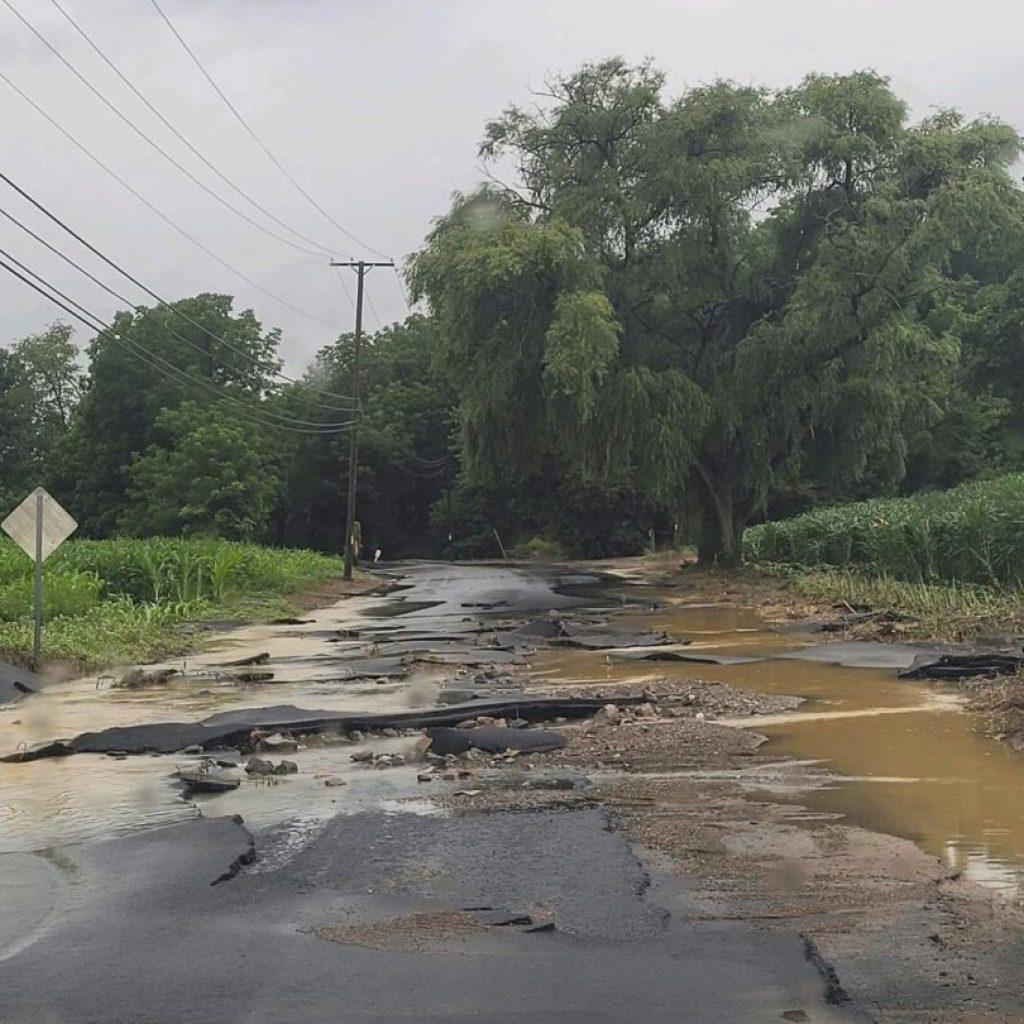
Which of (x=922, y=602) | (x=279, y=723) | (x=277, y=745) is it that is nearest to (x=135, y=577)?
(x=922, y=602)

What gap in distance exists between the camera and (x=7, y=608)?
2161 centimetres

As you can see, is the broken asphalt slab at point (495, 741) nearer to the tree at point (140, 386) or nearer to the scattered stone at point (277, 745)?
the scattered stone at point (277, 745)

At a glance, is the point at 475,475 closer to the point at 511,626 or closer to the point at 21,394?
the point at 511,626

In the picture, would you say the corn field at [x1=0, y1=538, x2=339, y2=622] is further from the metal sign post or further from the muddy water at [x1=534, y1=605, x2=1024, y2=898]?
the muddy water at [x1=534, y1=605, x2=1024, y2=898]

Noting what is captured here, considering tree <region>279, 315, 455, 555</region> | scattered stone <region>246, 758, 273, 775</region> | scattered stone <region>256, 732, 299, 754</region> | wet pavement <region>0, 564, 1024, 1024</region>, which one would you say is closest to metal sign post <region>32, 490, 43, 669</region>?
wet pavement <region>0, 564, 1024, 1024</region>

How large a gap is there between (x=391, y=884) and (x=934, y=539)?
18989 millimetres

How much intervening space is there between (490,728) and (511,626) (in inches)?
449

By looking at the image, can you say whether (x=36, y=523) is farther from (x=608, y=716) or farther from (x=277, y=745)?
(x=608, y=716)

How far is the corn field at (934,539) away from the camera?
21.8 meters

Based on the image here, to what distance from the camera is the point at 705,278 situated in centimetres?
3606

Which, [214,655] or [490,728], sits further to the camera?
[214,655]

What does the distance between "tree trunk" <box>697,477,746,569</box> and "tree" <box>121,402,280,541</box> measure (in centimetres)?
3156

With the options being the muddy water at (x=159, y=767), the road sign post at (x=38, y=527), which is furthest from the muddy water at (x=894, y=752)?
the road sign post at (x=38, y=527)

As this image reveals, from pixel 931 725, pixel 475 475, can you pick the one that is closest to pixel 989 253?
pixel 475 475
